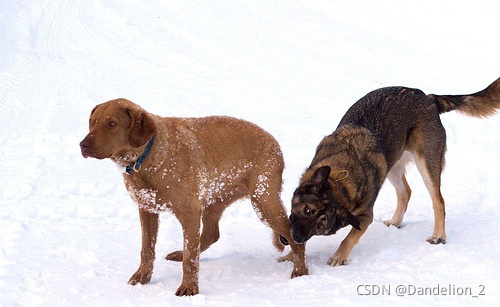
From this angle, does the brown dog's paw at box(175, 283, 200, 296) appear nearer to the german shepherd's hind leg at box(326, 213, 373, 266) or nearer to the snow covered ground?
the snow covered ground

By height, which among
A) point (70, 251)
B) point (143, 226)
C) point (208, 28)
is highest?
point (208, 28)

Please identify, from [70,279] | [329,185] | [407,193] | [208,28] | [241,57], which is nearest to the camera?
[70,279]

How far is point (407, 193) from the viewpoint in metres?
7.34

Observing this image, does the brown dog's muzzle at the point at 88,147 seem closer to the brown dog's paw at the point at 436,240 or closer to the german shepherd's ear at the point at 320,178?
the german shepherd's ear at the point at 320,178

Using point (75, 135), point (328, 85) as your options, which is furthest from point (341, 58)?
point (75, 135)

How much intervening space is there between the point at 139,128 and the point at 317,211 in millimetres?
1959

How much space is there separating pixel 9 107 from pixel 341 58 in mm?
7670

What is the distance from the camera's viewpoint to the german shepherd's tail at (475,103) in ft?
24.0

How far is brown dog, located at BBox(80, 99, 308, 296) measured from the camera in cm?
495

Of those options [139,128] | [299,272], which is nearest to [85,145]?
[139,128]

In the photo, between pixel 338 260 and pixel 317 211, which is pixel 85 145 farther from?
pixel 338 260

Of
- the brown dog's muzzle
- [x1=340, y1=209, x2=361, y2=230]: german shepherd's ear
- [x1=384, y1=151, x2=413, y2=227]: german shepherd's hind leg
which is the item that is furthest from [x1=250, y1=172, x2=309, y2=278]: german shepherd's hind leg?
[x1=384, y1=151, x2=413, y2=227]: german shepherd's hind leg

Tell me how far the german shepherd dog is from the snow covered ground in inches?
15.9

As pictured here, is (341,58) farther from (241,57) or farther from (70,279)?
(70,279)
